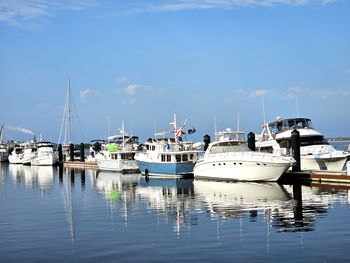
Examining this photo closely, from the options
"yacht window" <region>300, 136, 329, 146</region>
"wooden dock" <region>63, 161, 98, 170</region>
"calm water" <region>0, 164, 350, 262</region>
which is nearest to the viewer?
"calm water" <region>0, 164, 350, 262</region>

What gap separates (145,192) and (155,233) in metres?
18.3

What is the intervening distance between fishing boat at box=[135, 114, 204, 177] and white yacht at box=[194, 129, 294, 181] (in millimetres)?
3456

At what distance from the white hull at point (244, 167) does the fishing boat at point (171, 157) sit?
5.56 m

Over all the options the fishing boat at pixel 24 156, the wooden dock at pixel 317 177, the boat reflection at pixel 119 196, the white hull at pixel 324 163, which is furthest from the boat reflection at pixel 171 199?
the fishing boat at pixel 24 156

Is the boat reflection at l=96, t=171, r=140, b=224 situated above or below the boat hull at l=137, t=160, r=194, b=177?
below

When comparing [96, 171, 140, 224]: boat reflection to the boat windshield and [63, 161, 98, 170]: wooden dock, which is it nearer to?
the boat windshield

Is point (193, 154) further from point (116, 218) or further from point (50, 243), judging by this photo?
point (50, 243)

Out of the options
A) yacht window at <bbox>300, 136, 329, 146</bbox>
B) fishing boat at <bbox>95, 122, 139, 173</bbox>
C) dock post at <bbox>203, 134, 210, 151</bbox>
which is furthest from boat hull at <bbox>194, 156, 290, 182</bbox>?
fishing boat at <bbox>95, 122, 139, 173</bbox>

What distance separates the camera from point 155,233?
70.8ft

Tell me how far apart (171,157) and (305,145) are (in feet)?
41.7

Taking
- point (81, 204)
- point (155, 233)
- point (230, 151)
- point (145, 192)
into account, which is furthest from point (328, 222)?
point (230, 151)

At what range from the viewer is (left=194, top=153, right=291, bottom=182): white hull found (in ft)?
135

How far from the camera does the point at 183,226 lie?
23.0 meters

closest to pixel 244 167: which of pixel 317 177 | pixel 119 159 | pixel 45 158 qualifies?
pixel 317 177
